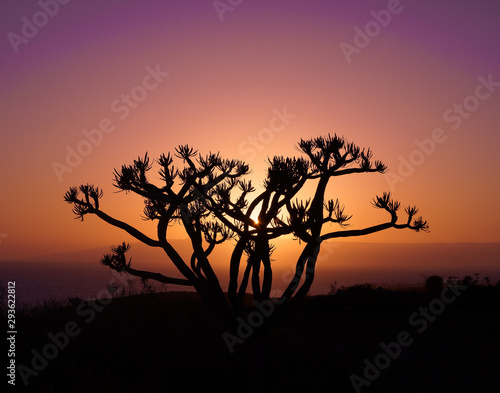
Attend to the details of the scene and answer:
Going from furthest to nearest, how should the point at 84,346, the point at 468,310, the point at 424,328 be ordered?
the point at 468,310, the point at 424,328, the point at 84,346

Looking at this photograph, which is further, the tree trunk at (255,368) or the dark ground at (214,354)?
the dark ground at (214,354)

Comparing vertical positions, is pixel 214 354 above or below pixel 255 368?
above

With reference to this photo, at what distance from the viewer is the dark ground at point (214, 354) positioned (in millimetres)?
9070

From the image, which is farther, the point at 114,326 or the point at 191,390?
the point at 114,326

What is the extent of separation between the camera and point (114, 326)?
36.6 ft

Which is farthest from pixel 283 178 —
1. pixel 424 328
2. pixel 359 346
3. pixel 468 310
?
pixel 468 310

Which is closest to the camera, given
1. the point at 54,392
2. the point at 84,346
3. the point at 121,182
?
the point at 54,392

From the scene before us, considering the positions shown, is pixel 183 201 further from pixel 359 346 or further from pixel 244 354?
pixel 359 346

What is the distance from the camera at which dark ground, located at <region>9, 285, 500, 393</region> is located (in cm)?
907

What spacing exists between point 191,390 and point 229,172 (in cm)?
434

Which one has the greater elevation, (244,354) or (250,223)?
(250,223)

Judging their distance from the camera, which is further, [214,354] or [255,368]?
[214,354]

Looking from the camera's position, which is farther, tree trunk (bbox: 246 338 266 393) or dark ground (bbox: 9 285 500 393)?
dark ground (bbox: 9 285 500 393)

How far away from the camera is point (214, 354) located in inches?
409
